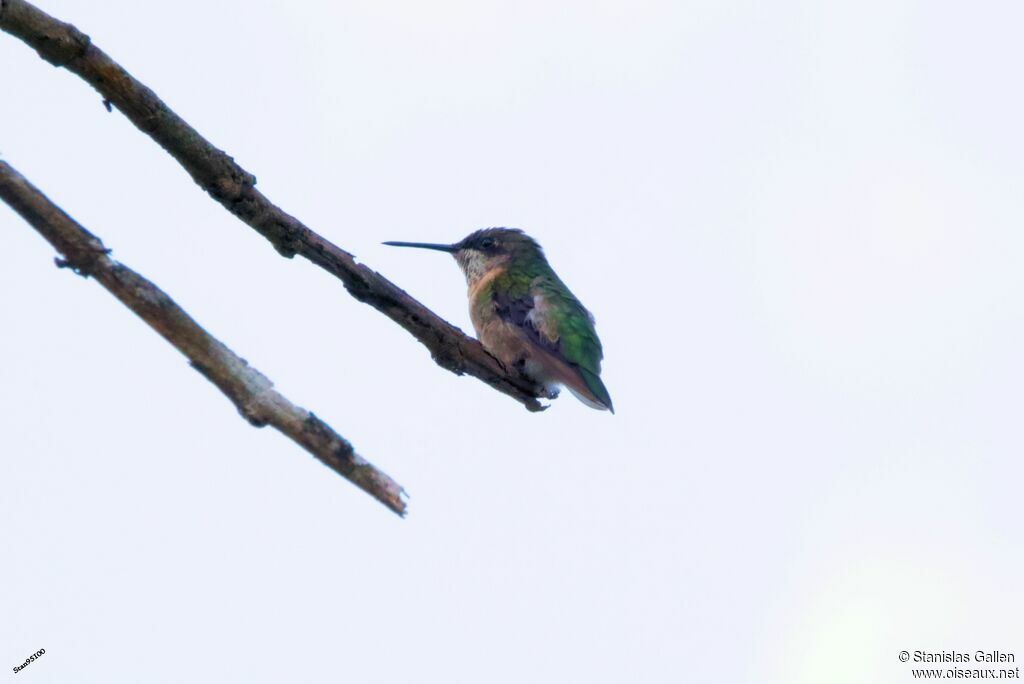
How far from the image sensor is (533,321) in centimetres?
1135

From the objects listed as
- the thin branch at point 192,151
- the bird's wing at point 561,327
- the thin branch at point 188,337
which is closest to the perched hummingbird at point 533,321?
the bird's wing at point 561,327

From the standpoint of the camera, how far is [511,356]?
36.4 ft

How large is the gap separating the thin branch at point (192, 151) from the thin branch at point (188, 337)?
1520mm

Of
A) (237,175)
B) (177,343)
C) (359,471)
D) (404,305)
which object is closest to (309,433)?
(359,471)

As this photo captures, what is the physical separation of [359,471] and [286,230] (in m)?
2.10

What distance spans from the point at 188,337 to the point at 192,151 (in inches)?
71.0

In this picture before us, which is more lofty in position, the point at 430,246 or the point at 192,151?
the point at 430,246

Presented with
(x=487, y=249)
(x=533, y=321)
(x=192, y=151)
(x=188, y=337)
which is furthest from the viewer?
(x=487, y=249)

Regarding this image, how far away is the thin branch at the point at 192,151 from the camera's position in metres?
5.26

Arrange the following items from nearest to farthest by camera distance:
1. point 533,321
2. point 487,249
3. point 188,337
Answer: point 188,337, point 533,321, point 487,249

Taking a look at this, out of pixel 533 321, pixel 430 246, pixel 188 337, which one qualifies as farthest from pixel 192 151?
pixel 430 246

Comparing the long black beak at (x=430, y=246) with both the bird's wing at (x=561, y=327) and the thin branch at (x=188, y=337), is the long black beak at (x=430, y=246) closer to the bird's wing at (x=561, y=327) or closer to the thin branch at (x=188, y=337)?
the bird's wing at (x=561, y=327)

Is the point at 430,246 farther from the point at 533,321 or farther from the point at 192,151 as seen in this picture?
the point at 192,151

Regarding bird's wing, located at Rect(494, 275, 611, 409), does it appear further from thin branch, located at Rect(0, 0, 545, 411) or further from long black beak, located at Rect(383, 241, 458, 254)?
thin branch, located at Rect(0, 0, 545, 411)
